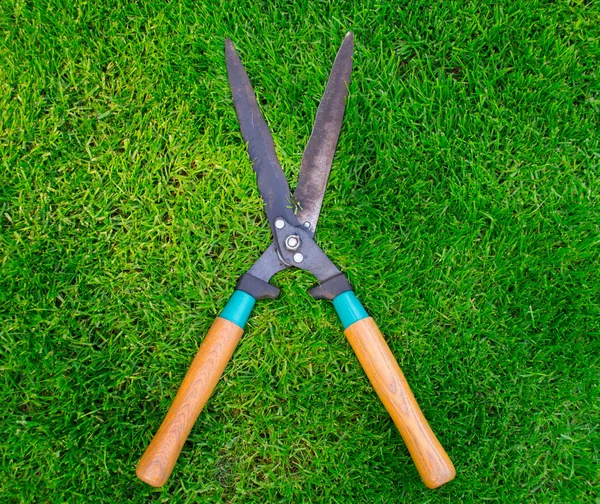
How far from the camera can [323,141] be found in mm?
2281

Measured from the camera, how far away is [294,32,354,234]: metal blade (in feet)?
7.25

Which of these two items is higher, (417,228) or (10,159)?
(10,159)

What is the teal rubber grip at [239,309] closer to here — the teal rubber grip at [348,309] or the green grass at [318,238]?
the green grass at [318,238]

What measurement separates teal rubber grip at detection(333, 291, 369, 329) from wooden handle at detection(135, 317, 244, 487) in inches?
18.1

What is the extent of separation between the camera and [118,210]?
2.38 meters

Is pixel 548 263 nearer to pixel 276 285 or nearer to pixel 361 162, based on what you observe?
pixel 361 162

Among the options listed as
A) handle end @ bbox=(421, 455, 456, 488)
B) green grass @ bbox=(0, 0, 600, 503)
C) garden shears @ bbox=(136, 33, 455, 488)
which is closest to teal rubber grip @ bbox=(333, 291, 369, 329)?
garden shears @ bbox=(136, 33, 455, 488)

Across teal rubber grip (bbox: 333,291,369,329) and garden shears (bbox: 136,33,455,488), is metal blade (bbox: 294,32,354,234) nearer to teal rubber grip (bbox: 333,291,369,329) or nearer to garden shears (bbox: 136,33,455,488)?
garden shears (bbox: 136,33,455,488)

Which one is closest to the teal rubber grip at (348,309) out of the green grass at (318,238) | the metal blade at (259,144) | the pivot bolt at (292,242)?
the green grass at (318,238)

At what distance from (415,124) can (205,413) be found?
5.85 ft

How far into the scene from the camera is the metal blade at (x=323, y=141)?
221cm

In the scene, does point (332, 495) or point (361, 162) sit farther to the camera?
point (361, 162)

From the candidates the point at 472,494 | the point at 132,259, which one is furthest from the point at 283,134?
the point at 472,494

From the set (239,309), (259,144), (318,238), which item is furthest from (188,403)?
(259,144)
